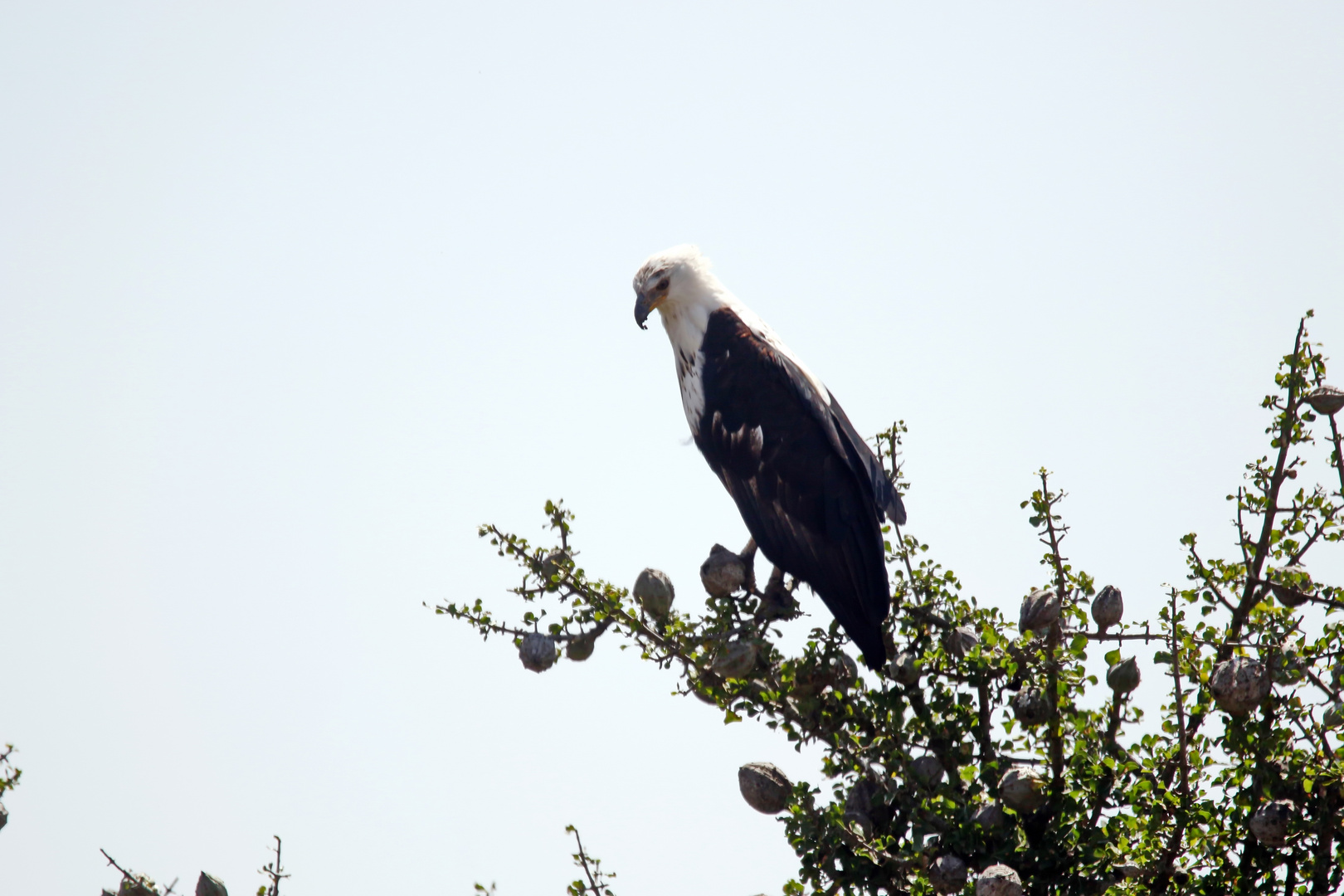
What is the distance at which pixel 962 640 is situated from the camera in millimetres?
4094

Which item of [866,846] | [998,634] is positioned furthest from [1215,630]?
[866,846]

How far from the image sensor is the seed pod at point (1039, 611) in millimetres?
3986

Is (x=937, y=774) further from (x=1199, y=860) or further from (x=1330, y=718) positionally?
(x=1330, y=718)

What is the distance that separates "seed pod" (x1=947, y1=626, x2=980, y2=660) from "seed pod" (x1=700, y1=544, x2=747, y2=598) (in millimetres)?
876

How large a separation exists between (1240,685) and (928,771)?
0.96 meters

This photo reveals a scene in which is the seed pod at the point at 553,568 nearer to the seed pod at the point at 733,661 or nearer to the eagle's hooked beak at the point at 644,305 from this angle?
the seed pod at the point at 733,661

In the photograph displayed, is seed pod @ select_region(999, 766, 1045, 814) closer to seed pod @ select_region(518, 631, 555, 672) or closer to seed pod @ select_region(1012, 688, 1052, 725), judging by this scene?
seed pod @ select_region(1012, 688, 1052, 725)

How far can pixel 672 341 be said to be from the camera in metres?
6.21

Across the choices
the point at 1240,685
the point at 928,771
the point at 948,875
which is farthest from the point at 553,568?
the point at 1240,685

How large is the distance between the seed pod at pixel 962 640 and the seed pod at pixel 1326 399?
1.30 meters

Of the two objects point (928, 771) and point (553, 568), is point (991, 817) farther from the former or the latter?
point (553, 568)

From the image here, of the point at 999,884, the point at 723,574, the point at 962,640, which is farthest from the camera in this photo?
the point at 723,574

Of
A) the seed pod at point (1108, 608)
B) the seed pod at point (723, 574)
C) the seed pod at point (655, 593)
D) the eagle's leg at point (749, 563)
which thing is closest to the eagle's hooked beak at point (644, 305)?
the eagle's leg at point (749, 563)

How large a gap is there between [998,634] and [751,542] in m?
1.62
